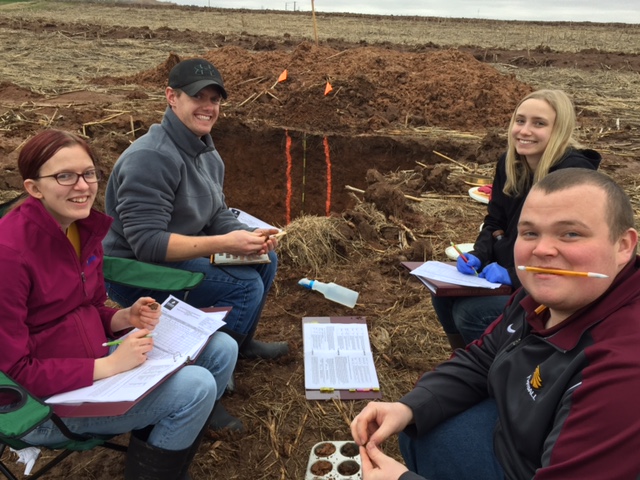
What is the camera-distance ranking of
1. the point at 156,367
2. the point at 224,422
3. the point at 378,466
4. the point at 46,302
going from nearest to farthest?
1. the point at 378,466
2. the point at 46,302
3. the point at 156,367
4. the point at 224,422

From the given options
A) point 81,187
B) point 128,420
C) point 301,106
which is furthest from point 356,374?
point 301,106

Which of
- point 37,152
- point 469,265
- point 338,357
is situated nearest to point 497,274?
point 469,265

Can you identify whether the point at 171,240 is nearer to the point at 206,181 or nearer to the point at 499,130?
the point at 206,181

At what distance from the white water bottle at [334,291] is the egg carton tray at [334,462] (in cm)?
158

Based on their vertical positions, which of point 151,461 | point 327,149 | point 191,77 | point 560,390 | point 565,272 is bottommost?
point 327,149

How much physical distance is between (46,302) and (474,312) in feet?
6.82

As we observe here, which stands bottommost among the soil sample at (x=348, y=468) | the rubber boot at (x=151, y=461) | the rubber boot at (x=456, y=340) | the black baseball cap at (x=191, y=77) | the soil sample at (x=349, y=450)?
the soil sample at (x=349, y=450)

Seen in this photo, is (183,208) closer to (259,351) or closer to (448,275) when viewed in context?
(259,351)

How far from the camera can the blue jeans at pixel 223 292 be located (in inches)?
126

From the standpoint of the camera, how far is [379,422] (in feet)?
6.28

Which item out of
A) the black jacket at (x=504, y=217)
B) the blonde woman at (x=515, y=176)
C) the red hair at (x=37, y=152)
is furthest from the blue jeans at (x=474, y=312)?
the red hair at (x=37, y=152)

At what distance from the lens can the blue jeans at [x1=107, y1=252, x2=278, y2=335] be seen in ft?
10.5

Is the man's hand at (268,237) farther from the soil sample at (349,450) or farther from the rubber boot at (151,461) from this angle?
the rubber boot at (151,461)

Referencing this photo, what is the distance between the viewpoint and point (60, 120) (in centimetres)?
862
